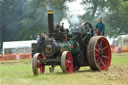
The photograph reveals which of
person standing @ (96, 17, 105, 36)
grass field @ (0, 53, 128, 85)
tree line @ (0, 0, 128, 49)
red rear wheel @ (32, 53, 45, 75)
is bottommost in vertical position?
grass field @ (0, 53, 128, 85)

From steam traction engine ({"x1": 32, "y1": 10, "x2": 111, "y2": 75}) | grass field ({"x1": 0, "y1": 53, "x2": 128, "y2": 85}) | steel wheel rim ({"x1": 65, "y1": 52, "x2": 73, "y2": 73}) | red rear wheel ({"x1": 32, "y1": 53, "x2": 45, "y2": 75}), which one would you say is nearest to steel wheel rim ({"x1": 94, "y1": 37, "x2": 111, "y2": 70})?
steam traction engine ({"x1": 32, "y1": 10, "x2": 111, "y2": 75})

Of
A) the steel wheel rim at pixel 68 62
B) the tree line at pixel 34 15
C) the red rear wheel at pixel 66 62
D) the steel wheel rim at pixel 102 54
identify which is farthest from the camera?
the tree line at pixel 34 15

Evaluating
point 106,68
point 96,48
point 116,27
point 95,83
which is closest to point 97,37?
point 96,48

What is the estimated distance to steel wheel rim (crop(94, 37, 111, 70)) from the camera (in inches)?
436

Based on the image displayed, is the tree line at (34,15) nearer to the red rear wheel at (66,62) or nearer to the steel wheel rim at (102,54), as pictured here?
the steel wheel rim at (102,54)

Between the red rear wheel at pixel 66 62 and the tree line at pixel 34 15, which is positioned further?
the tree line at pixel 34 15

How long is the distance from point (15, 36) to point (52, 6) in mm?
8594

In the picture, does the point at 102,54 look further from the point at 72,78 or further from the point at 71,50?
the point at 72,78

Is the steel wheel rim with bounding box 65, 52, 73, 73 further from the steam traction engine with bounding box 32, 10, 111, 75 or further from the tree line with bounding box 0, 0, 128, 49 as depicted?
the tree line with bounding box 0, 0, 128, 49

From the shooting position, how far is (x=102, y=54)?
11.5 metres

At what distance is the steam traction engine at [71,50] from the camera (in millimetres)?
9922

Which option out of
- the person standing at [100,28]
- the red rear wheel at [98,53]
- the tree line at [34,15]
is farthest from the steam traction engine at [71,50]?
the tree line at [34,15]

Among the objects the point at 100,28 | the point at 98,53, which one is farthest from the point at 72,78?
the point at 100,28

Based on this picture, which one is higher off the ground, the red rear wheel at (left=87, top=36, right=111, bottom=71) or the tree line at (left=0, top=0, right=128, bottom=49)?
the tree line at (left=0, top=0, right=128, bottom=49)
